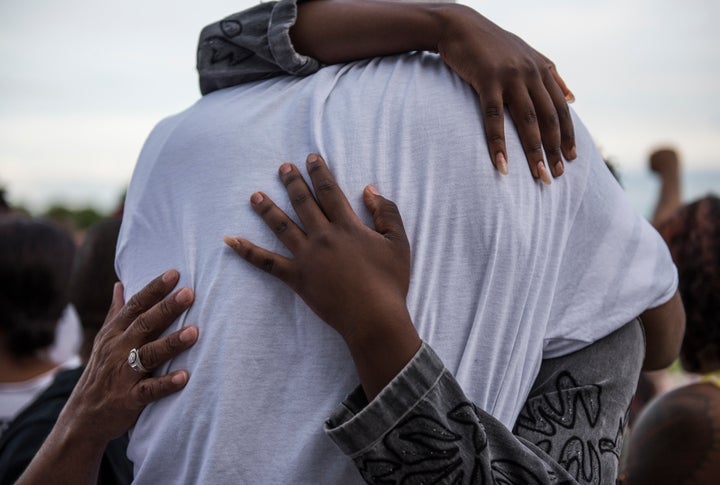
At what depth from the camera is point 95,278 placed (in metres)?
2.70

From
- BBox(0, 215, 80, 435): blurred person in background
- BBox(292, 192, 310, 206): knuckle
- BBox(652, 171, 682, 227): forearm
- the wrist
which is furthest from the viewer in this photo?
BBox(652, 171, 682, 227): forearm

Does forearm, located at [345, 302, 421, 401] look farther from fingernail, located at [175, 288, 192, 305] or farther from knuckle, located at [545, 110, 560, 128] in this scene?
knuckle, located at [545, 110, 560, 128]

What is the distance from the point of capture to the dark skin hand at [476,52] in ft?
4.57

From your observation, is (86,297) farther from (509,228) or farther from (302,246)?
(509,228)

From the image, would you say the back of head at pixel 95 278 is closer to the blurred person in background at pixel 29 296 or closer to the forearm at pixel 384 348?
the blurred person in background at pixel 29 296

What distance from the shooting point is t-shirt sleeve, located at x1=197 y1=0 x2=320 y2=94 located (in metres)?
1.51

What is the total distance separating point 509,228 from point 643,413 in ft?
5.20

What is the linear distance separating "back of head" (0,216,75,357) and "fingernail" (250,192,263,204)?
242 cm

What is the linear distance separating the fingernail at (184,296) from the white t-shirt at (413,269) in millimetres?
25

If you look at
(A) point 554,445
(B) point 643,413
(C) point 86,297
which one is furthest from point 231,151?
(B) point 643,413

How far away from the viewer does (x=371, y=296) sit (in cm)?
124

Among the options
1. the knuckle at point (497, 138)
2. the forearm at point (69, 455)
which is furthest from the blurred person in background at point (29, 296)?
the knuckle at point (497, 138)

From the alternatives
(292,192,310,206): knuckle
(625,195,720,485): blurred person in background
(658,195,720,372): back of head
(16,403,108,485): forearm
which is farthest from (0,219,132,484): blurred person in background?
(658,195,720,372): back of head

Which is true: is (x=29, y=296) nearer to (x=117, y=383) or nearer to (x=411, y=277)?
(x=117, y=383)
